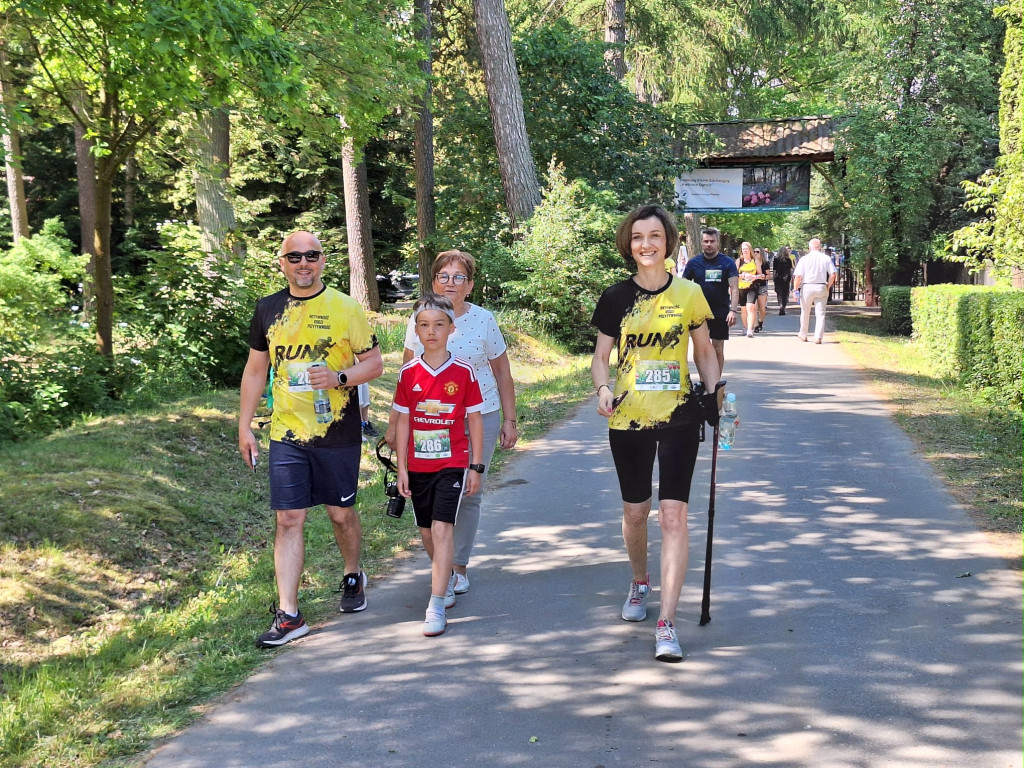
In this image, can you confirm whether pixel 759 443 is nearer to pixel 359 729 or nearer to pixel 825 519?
pixel 825 519

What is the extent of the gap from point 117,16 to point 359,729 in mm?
5727

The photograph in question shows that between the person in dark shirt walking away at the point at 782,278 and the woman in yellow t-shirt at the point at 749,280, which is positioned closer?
the woman in yellow t-shirt at the point at 749,280

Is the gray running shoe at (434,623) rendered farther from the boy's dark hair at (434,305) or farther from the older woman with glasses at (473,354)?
the boy's dark hair at (434,305)

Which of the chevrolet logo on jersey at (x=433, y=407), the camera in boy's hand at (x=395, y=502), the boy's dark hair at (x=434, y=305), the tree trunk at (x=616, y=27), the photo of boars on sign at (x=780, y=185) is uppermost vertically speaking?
the tree trunk at (x=616, y=27)

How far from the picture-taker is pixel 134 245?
12.0 metres

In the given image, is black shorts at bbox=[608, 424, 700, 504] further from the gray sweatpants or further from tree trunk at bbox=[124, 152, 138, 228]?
tree trunk at bbox=[124, 152, 138, 228]

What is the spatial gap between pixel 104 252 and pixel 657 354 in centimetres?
756

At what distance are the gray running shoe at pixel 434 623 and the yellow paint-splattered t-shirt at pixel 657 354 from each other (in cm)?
133

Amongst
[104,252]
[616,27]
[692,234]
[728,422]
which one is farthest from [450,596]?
[692,234]

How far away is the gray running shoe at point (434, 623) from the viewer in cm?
534

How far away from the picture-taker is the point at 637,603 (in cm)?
550

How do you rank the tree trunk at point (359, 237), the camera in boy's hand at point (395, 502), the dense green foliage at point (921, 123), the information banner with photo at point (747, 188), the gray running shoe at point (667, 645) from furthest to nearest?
the information banner with photo at point (747, 188)
the dense green foliage at point (921, 123)
the tree trunk at point (359, 237)
the camera in boy's hand at point (395, 502)
the gray running shoe at point (667, 645)

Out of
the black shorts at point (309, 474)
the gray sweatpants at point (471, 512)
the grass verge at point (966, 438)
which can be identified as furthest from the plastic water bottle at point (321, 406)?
the grass verge at point (966, 438)

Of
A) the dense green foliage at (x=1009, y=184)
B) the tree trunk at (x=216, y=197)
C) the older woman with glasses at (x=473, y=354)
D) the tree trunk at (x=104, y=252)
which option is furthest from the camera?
the tree trunk at (x=216, y=197)
